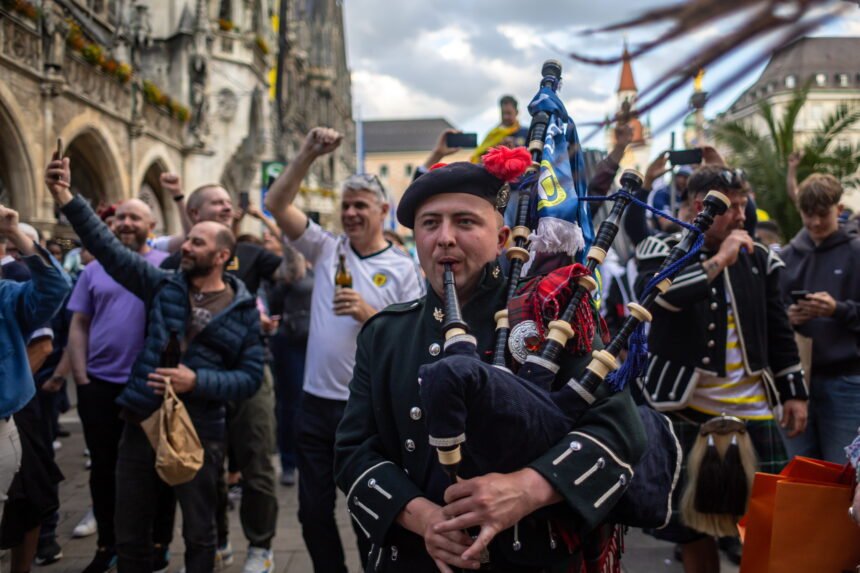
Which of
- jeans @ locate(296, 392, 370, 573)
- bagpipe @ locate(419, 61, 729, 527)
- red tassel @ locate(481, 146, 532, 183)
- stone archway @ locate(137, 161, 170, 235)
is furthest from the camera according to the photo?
stone archway @ locate(137, 161, 170, 235)

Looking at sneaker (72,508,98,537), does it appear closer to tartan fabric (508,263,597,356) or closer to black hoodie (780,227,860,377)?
tartan fabric (508,263,597,356)

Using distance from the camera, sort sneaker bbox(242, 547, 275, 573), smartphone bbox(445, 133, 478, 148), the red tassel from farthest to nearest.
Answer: sneaker bbox(242, 547, 275, 573), smartphone bbox(445, 133, 478, 148), the red tassel

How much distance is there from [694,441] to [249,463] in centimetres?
264

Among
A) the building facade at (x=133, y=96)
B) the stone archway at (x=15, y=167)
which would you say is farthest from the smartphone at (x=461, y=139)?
the stone archway at (x=15, y=167)

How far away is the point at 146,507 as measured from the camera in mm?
3592

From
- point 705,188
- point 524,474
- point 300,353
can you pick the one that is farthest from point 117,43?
point 524,474

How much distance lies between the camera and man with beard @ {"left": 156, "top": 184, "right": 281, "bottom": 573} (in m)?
4.27

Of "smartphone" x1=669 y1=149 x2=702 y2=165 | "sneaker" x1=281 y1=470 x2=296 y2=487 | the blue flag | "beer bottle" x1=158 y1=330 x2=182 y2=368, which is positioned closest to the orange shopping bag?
the blue flag

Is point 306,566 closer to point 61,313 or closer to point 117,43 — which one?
point 61,313

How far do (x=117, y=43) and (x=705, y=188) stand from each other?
19.5 meters

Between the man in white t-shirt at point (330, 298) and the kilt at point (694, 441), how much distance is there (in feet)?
5.23

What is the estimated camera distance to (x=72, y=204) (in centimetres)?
357

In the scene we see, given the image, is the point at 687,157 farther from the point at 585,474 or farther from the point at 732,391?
the point at 585,474

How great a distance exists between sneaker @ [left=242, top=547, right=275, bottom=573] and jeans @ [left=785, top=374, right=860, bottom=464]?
3.16m
